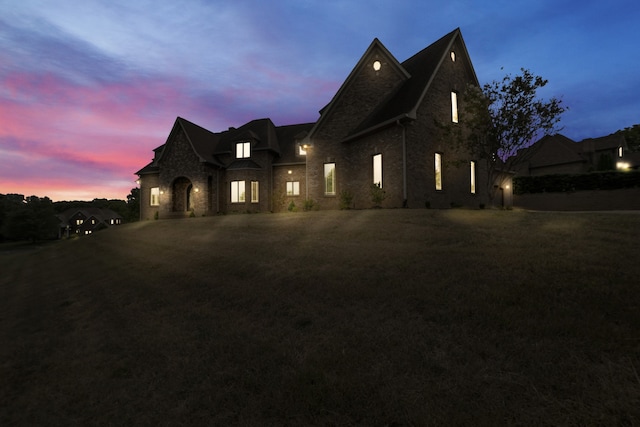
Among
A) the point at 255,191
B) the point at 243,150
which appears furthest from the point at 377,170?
the point at 243,150

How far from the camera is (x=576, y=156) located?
131 ft

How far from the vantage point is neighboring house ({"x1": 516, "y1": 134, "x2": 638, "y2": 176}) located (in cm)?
4000

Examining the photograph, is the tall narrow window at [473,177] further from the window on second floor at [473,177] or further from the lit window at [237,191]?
the lit window at [237,191]

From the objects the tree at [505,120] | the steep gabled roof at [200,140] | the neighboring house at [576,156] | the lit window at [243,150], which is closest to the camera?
the tree at [505,120]

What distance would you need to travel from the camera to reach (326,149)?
837 inches

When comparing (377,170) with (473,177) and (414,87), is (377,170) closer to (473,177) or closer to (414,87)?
(414,87)

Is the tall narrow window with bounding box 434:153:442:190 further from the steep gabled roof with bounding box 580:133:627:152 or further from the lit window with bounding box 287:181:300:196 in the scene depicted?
the steep gabled roof with bounding box 580:133:627:152

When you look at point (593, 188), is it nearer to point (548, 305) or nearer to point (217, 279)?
point (548, 305)

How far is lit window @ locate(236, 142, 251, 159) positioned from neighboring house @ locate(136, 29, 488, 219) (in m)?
0.10

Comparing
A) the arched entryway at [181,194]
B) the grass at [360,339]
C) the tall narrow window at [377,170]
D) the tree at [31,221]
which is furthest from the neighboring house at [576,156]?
the tree at [31,221]

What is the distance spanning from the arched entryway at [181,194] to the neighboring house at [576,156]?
133 feet

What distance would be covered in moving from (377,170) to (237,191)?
14684mm

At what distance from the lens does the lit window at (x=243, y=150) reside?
28.8m

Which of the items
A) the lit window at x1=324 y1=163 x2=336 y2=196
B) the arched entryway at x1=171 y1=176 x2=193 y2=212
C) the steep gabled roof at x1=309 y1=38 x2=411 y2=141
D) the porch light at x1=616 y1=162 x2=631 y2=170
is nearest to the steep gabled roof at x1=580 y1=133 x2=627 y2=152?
the porch light at x1=616 y1=162 x2=631 y2=170
